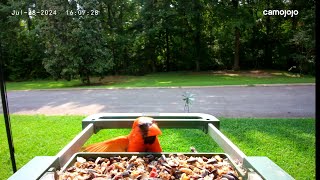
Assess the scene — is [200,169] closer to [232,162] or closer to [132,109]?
[232,162]

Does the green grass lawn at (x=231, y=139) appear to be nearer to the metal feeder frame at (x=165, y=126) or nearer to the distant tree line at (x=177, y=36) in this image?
the metal feeder frame at (x=165, y=126)

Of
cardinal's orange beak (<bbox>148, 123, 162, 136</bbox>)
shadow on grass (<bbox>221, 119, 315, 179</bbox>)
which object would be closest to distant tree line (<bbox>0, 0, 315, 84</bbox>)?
shadow on grass (<bbox>221, 119, 315, 179</bbox>)

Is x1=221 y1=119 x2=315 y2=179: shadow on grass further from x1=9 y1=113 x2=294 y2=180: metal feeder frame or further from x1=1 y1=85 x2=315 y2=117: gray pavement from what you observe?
x1=9 y1=113 x2=294 y2=180: metal feeder frame

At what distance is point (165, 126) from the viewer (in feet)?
9.41

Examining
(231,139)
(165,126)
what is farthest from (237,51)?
(165,126)

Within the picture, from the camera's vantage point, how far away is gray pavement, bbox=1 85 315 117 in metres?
7.90

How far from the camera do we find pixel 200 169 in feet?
6.12

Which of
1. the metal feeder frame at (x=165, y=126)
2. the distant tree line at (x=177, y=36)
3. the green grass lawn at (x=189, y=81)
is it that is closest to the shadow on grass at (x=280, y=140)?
the metal feeder frame at (x=165, y=126)

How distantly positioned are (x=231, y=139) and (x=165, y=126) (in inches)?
107

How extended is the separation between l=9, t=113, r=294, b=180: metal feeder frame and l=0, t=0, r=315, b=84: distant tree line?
43.7ft

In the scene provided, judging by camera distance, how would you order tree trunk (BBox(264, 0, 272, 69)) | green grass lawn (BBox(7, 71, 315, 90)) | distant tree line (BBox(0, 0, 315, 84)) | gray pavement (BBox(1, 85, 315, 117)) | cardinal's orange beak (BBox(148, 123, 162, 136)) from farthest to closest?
1. tree trunk (BBox(264, 0, 272, 69))
2. distant tree line (BBox(0, 0, 315, 84))
3. green grass lawn (BBox(7, 71, 315, 90))
4. gray pavement (BBox(1, 85, 315, 117))
5. cardinal's orange beak (BBox(148, 123, 162, 136))

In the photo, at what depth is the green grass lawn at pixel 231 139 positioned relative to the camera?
4.39 meters

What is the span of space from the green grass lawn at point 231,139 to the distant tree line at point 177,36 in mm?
9871

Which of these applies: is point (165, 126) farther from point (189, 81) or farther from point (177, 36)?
point (177, 36)
